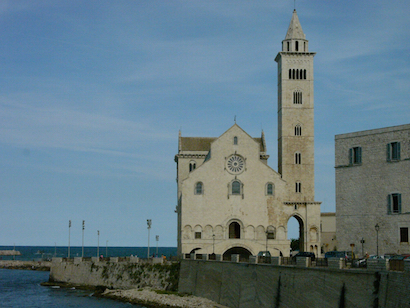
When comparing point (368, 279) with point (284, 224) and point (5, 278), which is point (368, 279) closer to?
point (284, 224)

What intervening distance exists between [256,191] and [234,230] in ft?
18.5

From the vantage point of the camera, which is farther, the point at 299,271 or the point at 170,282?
the point at 170,282

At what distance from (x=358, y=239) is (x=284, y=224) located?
798 inches

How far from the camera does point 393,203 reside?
184 feet

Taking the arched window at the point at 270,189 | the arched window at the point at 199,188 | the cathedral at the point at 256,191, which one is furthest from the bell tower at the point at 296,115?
the arched window at the point at 199,188

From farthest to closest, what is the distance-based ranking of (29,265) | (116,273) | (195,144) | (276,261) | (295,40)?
(29,265) → (195,144) → (295,40) → (116,273) → (276,261)

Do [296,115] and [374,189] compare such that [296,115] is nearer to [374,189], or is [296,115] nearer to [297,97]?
[297,97]

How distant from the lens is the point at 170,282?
63281 millimetres

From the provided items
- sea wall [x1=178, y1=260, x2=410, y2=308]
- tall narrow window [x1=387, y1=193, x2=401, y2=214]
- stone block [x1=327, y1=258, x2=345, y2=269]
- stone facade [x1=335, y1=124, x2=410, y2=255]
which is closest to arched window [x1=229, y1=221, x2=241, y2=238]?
sea wall [x1=178, y1=260, x2=410, y2=308]

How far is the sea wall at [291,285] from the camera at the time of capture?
3288 centimetres

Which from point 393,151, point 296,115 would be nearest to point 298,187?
point 296,115

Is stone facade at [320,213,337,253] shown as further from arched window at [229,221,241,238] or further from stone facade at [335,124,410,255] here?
stone facade at [335,124,410,255]

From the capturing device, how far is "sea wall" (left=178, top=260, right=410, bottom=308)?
32.9 metres

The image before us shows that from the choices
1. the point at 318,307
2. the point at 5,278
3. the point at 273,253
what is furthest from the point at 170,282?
the point at 5,278
